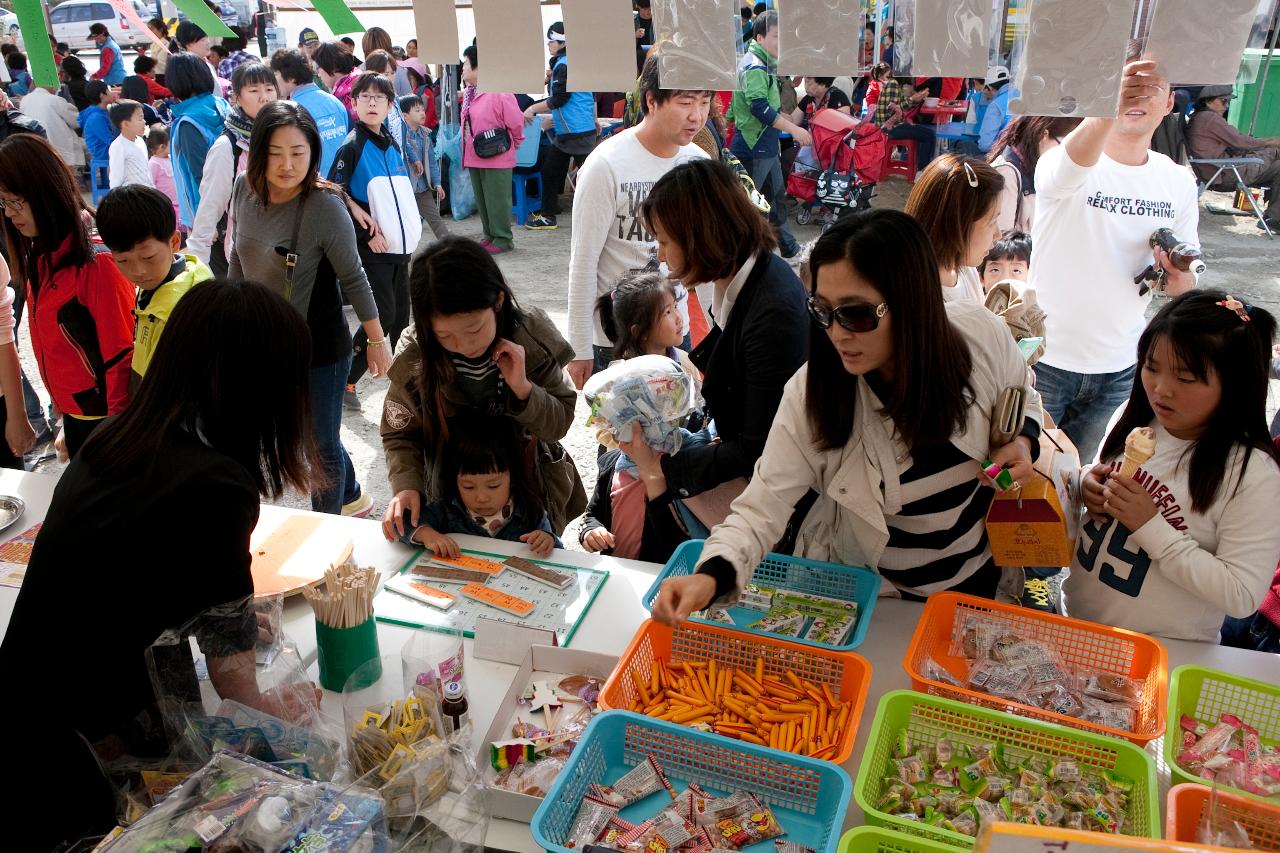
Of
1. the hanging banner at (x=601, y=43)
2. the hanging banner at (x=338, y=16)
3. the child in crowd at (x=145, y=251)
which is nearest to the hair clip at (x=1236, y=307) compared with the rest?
the hanging banner at (x=601, y=43)

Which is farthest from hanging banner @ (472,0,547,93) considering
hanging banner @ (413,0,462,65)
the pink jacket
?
the pink jacket

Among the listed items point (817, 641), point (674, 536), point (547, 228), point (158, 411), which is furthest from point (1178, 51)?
point (547, 228)

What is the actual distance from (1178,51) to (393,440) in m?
1.98

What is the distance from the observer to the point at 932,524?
1958 millimetres

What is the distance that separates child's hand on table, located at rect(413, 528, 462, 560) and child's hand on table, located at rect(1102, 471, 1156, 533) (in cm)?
148

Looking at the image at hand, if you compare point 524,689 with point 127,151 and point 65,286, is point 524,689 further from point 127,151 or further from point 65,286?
point 127,151

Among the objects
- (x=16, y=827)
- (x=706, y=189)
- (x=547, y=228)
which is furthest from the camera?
(x=547, y=228)

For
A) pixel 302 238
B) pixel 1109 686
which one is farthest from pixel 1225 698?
pixel 302 238

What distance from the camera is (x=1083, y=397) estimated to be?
319 cm

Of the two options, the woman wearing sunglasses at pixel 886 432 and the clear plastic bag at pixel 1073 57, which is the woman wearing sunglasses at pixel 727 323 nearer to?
the woman wearing sunglasses at pixel 886 432

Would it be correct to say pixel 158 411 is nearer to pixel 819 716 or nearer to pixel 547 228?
pixel 819 716

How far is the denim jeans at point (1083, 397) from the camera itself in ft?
10.3

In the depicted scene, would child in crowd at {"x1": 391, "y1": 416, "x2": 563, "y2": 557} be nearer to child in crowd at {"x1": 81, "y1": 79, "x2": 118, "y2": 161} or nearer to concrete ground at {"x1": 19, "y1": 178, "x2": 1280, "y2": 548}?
concrete ground at {"x1": 19, "y1": 178, "x2": 1280, "y2": 548}

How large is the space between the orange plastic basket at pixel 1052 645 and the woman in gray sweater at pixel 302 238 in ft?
7.14
